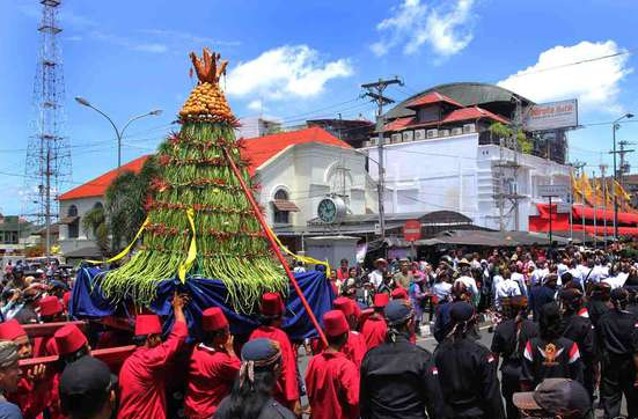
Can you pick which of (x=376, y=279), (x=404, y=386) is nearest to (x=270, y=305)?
(x=404, y=386)

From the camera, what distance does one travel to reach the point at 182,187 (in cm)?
626

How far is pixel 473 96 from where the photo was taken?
2253 inches

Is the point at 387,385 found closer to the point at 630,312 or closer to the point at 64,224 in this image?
the point at 630,312

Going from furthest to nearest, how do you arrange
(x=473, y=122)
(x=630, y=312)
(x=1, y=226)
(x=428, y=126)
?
(x=1, y=226) < (x=428, y=126) < (x=473, y=122) < (x=630, y=312)

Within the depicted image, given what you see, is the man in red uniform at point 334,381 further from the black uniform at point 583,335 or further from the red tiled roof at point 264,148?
the red tiled roof at point 264,148

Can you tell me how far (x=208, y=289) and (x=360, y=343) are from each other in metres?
1.54

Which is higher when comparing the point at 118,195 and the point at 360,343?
the point at 118,195

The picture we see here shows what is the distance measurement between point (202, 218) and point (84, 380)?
10.9 feet

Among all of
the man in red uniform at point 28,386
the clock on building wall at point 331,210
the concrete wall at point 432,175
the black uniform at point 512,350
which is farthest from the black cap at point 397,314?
the concrete wall at point 432,175

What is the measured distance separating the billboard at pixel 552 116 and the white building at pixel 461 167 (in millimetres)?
1543

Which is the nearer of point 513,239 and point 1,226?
point 513,239

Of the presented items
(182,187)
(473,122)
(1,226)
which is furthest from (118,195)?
(1,226)

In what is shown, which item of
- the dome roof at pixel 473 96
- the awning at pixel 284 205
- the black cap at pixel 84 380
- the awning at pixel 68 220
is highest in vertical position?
the dome roof at pixel 473 96

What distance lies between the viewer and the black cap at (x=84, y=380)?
292cm
